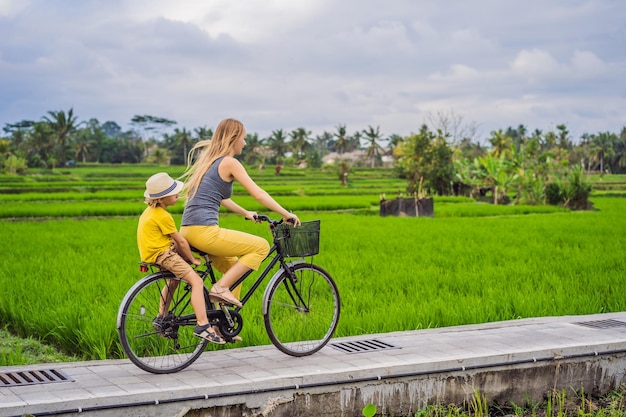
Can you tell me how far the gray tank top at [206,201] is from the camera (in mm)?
4023

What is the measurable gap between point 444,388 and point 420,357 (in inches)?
9.2

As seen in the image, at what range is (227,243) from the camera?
4.07 meters

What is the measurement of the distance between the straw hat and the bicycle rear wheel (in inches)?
16.1

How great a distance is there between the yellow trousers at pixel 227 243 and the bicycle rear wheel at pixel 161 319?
221 millimetres

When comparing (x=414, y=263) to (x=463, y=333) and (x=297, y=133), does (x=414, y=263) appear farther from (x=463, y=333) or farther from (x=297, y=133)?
(x=297, y=133)

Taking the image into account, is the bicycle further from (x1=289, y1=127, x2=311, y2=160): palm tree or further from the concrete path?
(x1=289, y1=127, x2=311, y2=160): palm tree

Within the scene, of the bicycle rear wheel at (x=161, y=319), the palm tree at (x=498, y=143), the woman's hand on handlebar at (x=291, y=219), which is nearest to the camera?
the bicycle rear wheel at (x=161, y=319)

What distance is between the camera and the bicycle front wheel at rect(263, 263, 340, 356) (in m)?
4.34

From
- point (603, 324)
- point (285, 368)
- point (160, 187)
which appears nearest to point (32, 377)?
point (160, 187)

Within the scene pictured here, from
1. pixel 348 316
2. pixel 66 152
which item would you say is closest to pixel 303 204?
pixel 348 316

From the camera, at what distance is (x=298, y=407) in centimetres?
363

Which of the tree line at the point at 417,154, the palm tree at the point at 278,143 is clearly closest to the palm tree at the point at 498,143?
the tree line at the point at 417,154

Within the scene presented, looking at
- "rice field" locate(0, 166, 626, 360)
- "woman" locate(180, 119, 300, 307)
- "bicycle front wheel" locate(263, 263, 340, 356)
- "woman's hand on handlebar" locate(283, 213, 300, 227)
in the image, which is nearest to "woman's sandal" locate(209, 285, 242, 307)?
"woman" locate(180, 119, 300, 307)

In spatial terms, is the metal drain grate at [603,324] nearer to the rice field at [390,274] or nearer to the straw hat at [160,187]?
the rice field at [390,274]
